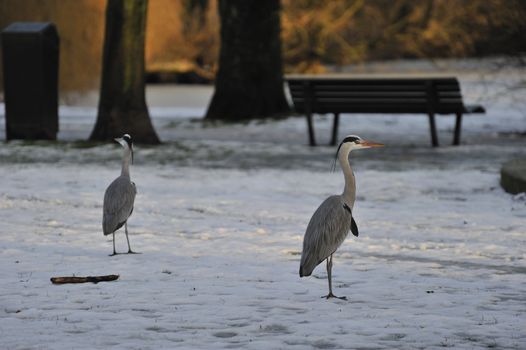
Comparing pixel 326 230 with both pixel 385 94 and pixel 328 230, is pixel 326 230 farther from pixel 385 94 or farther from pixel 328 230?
pixel 385 94

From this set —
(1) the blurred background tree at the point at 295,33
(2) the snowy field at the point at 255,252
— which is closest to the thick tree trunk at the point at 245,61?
(2) the snowy field at the point at 255,252

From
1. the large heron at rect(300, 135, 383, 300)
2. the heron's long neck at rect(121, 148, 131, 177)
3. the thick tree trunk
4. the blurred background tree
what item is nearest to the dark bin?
the thick tree trunk

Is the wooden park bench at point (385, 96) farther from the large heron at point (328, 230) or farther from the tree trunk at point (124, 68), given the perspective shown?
the large heron at point (328, 230)

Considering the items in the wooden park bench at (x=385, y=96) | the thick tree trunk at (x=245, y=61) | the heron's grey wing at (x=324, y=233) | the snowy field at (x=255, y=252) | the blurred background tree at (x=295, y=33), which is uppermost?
the heron's grey wing at (x=324, y=233)

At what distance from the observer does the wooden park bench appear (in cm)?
1705

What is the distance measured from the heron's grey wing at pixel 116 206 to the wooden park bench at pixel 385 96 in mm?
8502

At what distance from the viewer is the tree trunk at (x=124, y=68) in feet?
57.0

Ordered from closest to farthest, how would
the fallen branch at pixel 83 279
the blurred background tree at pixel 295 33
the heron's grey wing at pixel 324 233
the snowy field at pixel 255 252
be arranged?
the snowy field at pixel 255 252 → the heron's grey wing at pixel 324 233 → the fallen branch at pixel 83 279 → the blurred background tree at pixel 295 33

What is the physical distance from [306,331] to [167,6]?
3115 centimetres

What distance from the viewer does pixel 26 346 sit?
5883 millimetres

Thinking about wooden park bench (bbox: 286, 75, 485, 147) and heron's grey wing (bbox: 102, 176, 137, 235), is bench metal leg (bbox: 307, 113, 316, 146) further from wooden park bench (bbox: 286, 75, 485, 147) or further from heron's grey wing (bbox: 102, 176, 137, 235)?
heron's grey wing (bbox: 102, 176, 137, 235)

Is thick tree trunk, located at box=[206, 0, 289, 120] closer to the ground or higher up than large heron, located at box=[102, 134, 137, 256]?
closer to the ground

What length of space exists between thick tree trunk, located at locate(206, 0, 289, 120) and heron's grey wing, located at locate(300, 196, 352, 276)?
15452mm

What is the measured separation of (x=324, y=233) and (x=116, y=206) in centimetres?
217
